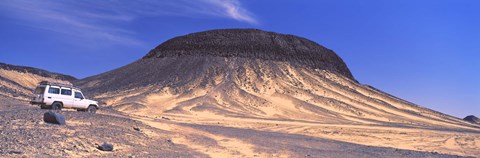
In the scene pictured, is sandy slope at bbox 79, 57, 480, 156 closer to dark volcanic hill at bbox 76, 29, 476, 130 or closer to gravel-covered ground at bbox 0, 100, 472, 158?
dark volcanic hill at bbox 76, 29, 476, 130

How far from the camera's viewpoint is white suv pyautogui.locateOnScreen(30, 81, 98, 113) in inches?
950

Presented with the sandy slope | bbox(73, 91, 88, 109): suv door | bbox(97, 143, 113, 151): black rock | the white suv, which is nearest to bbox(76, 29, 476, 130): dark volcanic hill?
the sandy slope

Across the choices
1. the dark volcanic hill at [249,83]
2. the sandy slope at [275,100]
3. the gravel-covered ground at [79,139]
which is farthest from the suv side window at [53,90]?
the dark volcanic hill at [249,83]

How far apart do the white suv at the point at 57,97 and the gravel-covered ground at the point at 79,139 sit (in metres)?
5.31

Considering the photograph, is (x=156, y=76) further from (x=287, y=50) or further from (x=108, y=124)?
(x=108, y=124)

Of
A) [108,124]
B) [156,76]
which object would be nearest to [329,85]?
[156,76]

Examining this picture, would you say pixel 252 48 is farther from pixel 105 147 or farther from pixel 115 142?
pixel 105 147

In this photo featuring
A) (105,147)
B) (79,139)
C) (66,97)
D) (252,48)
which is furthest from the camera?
(252,48)

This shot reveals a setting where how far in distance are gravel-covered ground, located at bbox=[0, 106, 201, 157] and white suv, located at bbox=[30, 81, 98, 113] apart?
17.4 feet

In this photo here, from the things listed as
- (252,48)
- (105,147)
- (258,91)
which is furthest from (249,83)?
(105,147)

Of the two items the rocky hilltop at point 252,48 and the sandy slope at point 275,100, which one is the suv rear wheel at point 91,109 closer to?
the sandy slope at point 275,100

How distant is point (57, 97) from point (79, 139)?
11.8 meters

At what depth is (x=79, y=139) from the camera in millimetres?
13641

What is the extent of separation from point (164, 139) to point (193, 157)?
12.5 ft
